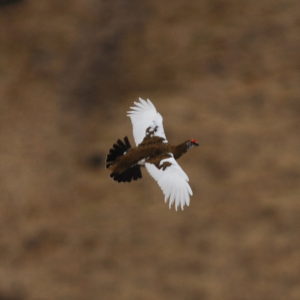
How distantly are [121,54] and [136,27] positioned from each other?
4.85ft

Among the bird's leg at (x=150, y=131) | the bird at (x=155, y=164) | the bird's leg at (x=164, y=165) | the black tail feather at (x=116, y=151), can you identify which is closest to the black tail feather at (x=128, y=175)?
the bird at (x=155, y=164)

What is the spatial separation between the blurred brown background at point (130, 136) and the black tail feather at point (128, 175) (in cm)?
1141

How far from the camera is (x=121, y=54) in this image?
28.8m

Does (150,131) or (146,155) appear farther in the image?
(150,131)

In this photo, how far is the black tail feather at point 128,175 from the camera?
1152 cm

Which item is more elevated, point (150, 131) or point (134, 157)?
point (150, 131)

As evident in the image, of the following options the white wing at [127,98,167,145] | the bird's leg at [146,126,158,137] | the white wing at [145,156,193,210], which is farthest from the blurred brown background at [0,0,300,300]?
the white wing at [145,156,193,210]

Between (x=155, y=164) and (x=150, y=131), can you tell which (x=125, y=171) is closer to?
(x=155, y=164)

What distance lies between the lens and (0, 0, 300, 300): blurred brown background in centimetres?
2333

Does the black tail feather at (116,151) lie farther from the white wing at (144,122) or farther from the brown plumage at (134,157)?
the white wing at (144,122)

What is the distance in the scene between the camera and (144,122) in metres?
13.3

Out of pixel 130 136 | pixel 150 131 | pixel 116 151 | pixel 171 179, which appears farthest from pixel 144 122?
pixel 130 136

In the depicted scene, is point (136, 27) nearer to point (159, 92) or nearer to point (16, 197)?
point (159, 92)

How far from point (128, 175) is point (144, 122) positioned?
1860mm
